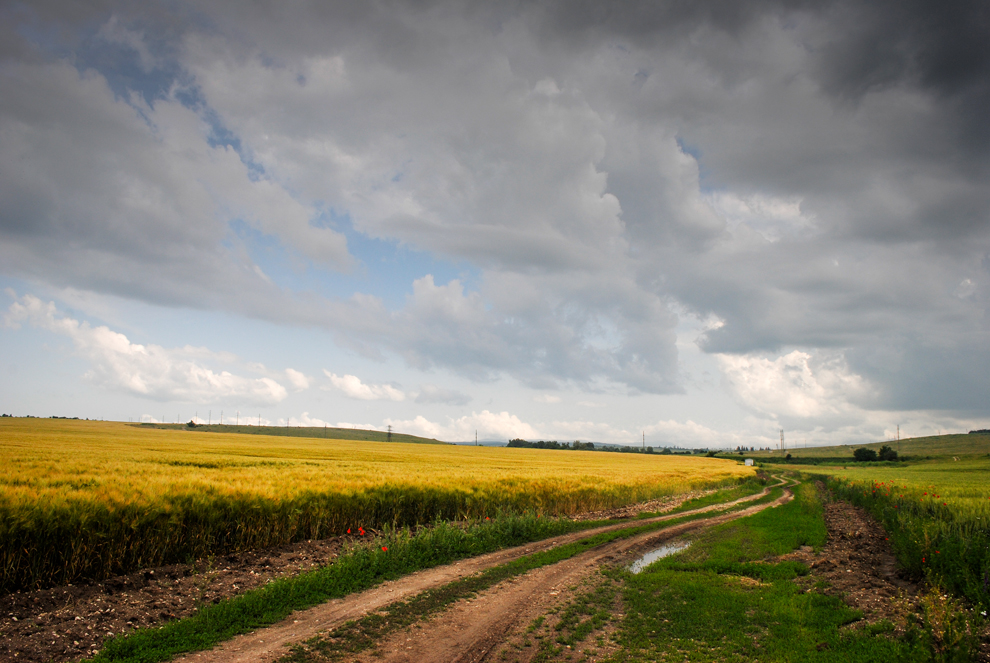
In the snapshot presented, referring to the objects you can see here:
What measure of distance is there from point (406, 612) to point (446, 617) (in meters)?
0.80

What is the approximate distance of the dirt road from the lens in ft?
→ 23.8

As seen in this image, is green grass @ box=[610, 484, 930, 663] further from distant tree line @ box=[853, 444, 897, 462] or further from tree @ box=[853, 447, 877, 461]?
tree @ box=[853, 447, 877, 461]

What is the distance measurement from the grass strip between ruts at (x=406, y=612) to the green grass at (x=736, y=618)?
2.79 meters

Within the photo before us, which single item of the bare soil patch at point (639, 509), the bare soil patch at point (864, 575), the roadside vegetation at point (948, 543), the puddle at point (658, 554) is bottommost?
the bare soil patch at point (639, 509)

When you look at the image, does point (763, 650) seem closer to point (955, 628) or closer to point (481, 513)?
point (955, 628)

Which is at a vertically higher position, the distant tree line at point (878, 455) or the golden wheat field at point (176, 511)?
the golden wheat field at point (176, 511)

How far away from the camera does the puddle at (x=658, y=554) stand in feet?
43.6

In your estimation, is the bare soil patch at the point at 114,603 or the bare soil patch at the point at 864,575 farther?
Result: the bare soil patch at the point at 864,575

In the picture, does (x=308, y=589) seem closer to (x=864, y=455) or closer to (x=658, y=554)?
(x=658, y=554)

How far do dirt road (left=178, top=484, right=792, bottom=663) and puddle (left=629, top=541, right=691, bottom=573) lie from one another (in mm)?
600

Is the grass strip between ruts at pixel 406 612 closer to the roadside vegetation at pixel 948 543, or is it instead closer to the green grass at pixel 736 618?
the green grass at pixel 736 618

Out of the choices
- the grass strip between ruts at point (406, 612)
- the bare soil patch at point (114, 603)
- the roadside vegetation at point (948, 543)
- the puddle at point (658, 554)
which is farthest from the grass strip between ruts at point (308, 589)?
the roadside vegetation at point (948, 543)

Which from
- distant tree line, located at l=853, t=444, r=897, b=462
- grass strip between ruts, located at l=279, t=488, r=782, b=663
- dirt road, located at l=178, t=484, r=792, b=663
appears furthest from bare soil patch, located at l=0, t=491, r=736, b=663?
distant tree line, located at l=853, t=444, r=897, b=462

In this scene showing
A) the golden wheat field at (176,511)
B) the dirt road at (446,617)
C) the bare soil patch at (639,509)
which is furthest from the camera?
the bare soil patch at (639,509)
